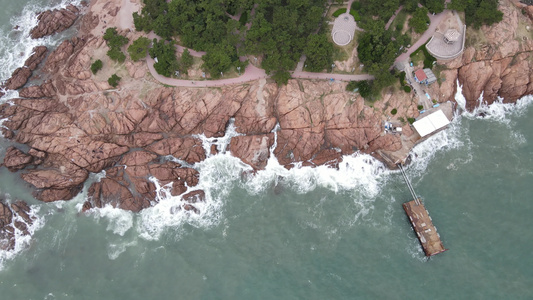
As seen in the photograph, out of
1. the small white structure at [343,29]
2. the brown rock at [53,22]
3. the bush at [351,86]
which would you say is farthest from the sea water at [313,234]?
the brown rock at [53,22]

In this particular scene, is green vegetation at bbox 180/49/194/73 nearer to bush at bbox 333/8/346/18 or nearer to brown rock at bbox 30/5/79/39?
bush at bbox 333/8/346/18

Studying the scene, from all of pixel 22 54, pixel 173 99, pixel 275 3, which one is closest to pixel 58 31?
pixel 22 54

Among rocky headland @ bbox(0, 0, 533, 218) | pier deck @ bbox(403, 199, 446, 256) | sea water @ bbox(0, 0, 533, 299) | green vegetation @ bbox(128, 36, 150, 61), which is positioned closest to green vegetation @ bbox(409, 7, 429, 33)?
rocky headland @ bbox(0, 0, 533, 218)

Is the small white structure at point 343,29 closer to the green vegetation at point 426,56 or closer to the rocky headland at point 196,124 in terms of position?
the rocky headland at point 196,124

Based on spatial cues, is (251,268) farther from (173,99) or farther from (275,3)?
(275,3)

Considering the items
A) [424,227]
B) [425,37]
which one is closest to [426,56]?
[425,37]

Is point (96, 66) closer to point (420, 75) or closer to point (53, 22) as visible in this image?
point (53, 22)
